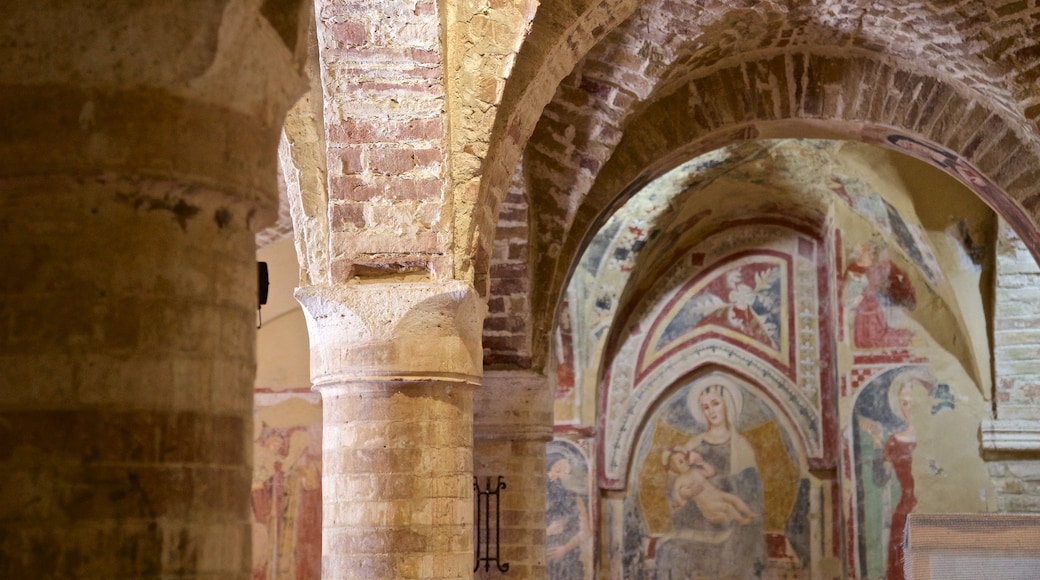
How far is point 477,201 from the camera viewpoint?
554cm

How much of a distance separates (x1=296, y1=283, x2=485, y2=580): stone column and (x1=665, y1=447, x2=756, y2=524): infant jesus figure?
282 inches

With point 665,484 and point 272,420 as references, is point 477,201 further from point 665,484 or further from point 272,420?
point 665,484

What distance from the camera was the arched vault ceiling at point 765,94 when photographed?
24.1 ft

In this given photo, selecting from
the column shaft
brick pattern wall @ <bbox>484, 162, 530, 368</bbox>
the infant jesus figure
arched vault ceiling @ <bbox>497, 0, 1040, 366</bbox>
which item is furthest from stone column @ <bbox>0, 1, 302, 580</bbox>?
the infant jesus figure

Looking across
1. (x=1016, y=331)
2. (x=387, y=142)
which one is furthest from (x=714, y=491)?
(x=387, y=142)

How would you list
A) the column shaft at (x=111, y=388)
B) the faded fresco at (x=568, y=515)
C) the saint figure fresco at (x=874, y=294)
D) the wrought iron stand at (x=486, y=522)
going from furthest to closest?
the faded fresco at (x=568, y=515), the saint figure fresco at (x=874, y=294), the wrought iron stand at (x=486, y=522), the column shaft at (x=111, y=388)

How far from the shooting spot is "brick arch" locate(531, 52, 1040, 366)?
7.97m

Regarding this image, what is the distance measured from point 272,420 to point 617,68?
14.1 feet

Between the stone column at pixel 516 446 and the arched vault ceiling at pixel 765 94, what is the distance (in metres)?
0.25

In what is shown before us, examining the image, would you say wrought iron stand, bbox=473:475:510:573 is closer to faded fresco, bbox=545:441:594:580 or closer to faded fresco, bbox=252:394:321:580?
faded fresco, bbox=252:394:321:580

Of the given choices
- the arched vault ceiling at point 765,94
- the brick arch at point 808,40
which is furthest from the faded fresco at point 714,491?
the brick arch at point 808,40

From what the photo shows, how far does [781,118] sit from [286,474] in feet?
15.2

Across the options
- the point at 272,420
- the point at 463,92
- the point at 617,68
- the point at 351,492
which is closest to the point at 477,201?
the point at 463,92

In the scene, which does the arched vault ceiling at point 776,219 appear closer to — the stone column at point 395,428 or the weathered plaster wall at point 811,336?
the weathered plaster wall at point 811,336
